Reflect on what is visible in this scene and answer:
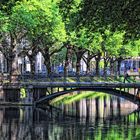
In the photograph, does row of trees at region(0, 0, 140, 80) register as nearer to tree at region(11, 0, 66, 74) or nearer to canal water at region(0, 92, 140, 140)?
tree at region(11, 0, 66, 74)

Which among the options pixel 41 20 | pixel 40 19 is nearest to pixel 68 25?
pixel 40 19

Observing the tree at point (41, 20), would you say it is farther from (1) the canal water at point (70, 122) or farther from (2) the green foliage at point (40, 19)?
(1) the canal water at point (70, 122)

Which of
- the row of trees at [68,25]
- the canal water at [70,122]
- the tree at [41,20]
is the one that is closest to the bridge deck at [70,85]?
the canal water at [70,122]

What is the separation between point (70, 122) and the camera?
55.0 metres

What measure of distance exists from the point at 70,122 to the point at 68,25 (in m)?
10.9

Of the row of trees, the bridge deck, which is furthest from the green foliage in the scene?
→ the bridge deck

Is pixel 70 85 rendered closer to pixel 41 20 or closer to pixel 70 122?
pixel 41 20

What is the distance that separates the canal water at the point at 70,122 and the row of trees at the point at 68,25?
749 centimetres

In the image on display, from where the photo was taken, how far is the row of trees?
30.6m

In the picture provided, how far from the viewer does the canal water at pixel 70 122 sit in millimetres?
44812

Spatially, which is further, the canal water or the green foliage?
the green foliage

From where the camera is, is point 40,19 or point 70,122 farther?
point 40,19

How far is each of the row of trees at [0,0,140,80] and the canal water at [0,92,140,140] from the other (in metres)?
7.49

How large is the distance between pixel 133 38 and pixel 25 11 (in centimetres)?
2872
